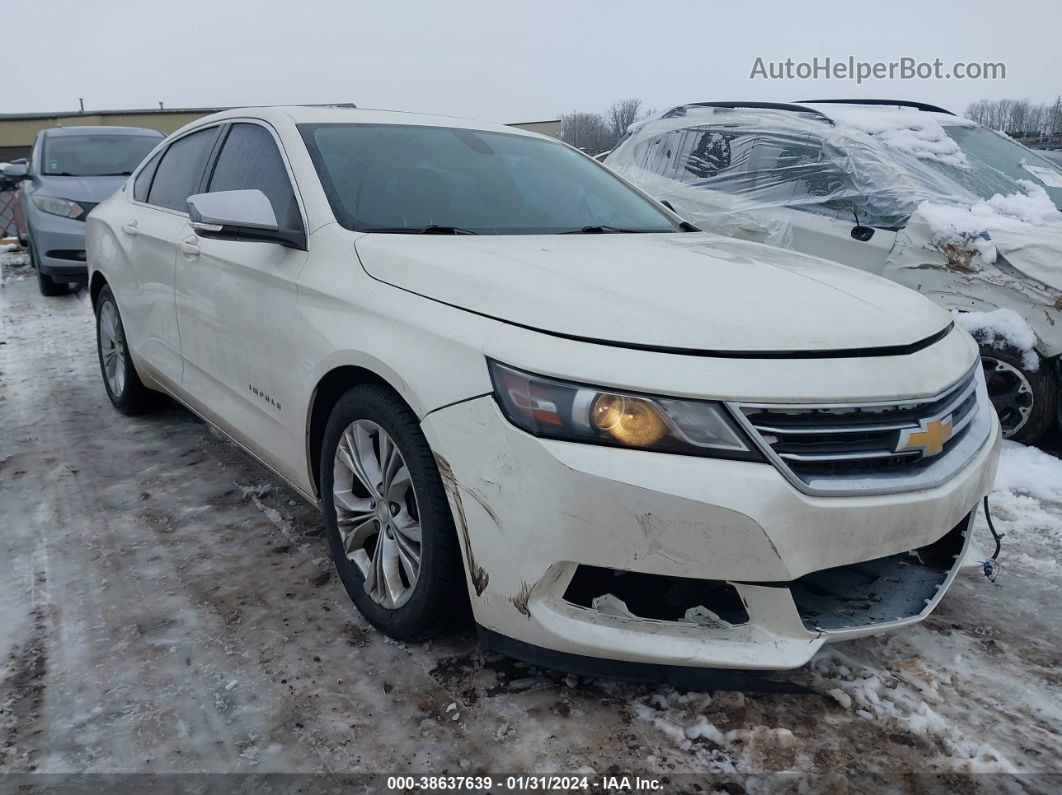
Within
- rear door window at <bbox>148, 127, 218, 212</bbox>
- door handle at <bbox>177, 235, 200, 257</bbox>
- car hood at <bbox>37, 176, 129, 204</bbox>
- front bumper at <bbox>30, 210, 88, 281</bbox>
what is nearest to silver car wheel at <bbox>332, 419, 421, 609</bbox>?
door handle at <bbox>177, 235, 200, 257</bbox>

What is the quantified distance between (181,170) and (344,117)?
1151mm

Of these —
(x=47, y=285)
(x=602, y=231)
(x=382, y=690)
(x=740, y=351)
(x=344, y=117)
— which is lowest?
(x=47, y=285)

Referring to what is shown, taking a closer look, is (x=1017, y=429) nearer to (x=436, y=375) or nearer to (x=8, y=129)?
(x=436, y=375)

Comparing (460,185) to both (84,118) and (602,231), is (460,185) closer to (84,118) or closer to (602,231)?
(602,231)

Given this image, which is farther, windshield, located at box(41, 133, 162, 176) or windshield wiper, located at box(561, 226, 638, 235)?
windshield, located at box(41, 133, 162, 176)

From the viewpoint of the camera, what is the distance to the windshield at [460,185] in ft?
9.05

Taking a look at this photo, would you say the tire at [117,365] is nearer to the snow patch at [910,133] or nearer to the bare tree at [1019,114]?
the snow patch at [910,133]

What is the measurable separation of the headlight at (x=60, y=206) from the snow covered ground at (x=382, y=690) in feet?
19.5

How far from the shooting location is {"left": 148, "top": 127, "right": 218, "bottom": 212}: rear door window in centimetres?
368

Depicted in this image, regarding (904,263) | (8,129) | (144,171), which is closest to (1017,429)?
(904,263)

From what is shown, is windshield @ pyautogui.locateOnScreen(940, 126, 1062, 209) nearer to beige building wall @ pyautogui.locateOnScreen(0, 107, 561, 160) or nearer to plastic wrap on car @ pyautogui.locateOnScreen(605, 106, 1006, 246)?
plastic wrap on car @ pyautogui.locateOnScreen(605, 106, 1006, 246)

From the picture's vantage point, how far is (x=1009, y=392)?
4094mm

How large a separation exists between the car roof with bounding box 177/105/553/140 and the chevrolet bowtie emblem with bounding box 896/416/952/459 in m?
2.22

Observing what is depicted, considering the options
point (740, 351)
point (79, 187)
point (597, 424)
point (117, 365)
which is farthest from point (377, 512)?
point (79, 187)
